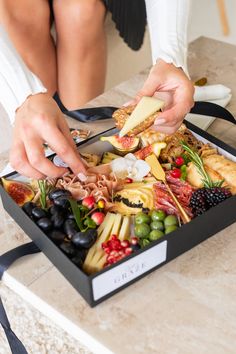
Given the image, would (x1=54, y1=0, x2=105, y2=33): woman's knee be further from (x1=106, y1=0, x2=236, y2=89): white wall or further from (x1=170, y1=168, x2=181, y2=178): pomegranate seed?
(x1=170, y1=168, x2=181, y2=178): pomegranate seed

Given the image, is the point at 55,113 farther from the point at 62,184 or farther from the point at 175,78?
the point at 175,78

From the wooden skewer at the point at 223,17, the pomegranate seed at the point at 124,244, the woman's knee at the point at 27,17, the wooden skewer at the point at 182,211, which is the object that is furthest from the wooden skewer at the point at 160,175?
the wooden skewer at the point at 223,17

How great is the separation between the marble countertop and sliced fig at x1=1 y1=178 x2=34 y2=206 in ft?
0.22

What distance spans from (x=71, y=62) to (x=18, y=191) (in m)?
0.65

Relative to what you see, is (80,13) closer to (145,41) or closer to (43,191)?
(43,191)

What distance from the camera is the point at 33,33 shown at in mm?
1465

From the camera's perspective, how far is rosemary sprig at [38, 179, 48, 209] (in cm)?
93

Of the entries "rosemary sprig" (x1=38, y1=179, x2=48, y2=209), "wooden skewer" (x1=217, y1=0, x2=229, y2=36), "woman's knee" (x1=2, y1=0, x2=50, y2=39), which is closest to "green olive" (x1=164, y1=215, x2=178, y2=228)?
"rosemary sprig" (x1=38, y1=179, x2=48, y2=209)

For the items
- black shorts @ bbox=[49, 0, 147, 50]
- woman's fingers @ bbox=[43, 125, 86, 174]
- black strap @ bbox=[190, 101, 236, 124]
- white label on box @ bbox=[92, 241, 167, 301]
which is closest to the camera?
white label on box @ bbox=[92, 241, 167, 301]

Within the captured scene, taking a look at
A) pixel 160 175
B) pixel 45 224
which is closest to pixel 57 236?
pixel 45 224

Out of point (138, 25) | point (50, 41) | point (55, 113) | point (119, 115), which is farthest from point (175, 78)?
point (138, 25)

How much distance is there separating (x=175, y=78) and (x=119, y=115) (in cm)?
13

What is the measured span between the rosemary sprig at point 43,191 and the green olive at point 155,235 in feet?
0.64

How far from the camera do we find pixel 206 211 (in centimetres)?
88
